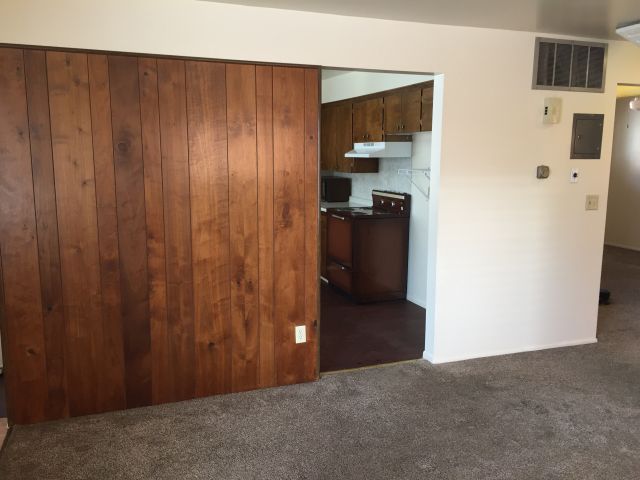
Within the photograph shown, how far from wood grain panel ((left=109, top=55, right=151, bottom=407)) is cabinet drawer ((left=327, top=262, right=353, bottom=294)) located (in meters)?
2.64

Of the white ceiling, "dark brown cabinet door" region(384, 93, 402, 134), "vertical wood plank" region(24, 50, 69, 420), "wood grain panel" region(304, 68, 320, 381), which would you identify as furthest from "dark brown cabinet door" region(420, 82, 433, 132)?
"vertical wood plank" region(24, 50, 69, 420)

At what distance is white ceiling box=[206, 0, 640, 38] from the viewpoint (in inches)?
116

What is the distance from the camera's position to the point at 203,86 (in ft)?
9.87

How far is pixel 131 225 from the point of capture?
299 centimetres

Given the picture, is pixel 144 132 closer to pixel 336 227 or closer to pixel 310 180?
pixel 310 180

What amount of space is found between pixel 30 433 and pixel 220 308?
3.94 ft

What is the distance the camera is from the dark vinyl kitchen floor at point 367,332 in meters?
3.95

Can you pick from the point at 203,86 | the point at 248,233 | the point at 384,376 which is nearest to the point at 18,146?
the point at 203,86

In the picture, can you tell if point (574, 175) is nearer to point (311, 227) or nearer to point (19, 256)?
point (311, 227)

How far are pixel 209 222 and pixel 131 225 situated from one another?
0.43 m

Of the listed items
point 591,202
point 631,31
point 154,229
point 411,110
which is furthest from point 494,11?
point 154,229

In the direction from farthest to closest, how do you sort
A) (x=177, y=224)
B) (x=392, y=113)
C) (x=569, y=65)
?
(x=392, y=113), (x=569, y=65), (x=177, y=224)

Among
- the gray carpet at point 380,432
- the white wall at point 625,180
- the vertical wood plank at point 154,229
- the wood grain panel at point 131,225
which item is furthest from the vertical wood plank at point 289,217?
the white wall at point 625,180

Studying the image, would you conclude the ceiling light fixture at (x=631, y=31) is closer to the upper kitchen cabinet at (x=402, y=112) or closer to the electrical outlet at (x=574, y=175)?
the electrical outlet at (x=574, y=175)
